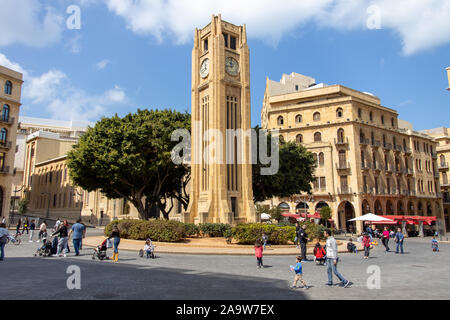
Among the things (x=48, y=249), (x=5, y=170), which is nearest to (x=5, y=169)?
(x=5, y=170)

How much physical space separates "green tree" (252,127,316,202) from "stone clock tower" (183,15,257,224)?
3.54 metres

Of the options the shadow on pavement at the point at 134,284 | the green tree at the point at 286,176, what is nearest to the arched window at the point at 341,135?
the green tree at the point at 286,176

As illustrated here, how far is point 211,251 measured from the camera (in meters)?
19.1

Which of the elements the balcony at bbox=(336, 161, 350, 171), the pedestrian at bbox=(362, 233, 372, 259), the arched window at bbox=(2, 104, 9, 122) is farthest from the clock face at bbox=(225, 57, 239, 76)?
the arched window at bbox=(2, 104, 9, 122)

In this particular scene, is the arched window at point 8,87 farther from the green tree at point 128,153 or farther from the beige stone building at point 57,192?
the green tree at point 128,153

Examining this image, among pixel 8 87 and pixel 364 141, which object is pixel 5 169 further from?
pixel 364 141

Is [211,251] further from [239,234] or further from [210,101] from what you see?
[210,101]

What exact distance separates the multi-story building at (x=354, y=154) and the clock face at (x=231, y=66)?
77.5 feet

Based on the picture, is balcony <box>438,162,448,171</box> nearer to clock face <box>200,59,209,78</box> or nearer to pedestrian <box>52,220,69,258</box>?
clock face <box>200,59,209,78</box>

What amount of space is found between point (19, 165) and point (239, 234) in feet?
274

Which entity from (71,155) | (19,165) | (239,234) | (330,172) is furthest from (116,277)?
(19,165)

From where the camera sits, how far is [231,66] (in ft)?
106

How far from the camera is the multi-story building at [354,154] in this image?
50.5m

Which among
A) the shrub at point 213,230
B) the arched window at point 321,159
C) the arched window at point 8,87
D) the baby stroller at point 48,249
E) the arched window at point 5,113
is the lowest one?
the baby stroller at point 48,249
